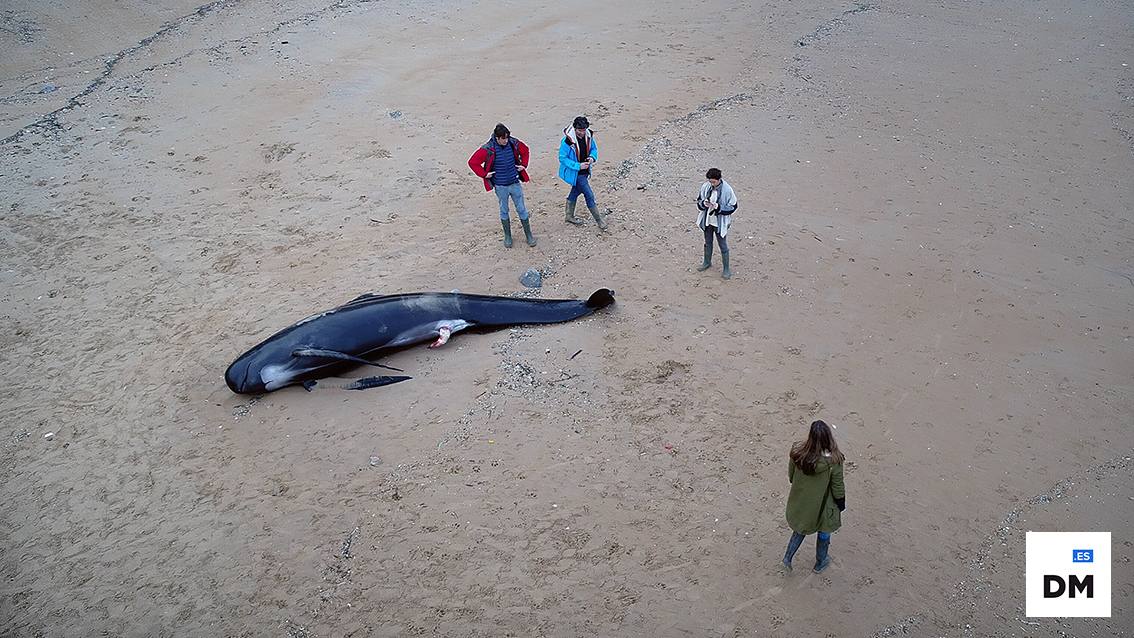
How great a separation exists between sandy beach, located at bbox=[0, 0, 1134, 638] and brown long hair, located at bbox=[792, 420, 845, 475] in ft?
4.17

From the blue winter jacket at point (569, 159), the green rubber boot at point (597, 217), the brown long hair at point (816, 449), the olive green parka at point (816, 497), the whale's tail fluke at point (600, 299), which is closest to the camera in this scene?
the brown long hair at point (816, 449)

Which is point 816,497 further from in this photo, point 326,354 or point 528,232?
point 528,232

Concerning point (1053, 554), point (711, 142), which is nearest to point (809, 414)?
point (1053, 554)

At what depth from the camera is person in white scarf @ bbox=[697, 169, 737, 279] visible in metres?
9.24

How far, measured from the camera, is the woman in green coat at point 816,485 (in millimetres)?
5512

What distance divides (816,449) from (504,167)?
6142mm

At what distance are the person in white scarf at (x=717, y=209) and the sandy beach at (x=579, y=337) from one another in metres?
0.53

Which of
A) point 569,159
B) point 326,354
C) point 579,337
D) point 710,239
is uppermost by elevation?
point 569,159

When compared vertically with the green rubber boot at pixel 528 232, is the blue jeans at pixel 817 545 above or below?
below

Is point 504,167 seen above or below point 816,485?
above

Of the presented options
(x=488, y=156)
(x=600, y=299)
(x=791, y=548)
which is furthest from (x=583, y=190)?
(x=791, y=548)

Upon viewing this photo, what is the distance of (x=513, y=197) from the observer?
10.4 meters

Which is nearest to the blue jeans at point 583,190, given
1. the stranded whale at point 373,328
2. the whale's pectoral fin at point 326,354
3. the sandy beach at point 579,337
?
the sandy beach at point 579,337

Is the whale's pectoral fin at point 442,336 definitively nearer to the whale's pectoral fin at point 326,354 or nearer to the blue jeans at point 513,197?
the whale's pectoral fin at point 326,354
